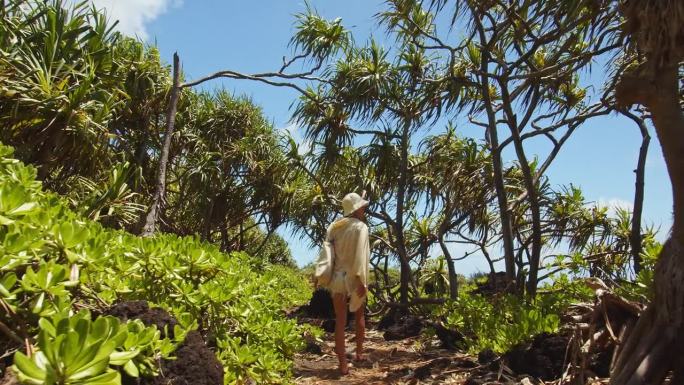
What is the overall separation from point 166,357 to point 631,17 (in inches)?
102

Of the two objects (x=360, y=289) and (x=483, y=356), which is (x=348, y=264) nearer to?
(x=360, y=289)

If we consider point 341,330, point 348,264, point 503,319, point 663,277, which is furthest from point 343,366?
point 663,277

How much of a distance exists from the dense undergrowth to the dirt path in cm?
85

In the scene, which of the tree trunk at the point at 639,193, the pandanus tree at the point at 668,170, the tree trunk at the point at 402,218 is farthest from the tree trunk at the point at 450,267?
the pandanus tree at the point at 668,170

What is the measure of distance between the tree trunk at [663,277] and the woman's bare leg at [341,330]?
214 centimetres

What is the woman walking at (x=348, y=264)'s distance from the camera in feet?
13.9

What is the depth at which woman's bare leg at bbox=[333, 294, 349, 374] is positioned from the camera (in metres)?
4.17

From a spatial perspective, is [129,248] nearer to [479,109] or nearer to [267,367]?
[267,367]

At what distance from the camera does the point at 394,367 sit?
4.50m

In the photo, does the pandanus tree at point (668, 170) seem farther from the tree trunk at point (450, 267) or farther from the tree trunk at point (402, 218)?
the tree trunk at point (402, 218)

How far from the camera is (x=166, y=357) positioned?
1833 mm

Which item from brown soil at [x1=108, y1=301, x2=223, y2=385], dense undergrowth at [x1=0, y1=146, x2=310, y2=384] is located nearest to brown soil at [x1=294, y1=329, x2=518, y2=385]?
dense undergrowth at [x1=0, y1=146, x2=310, y2=384]

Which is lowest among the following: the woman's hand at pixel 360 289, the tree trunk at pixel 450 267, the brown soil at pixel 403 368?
the brown soil at pixel 403 368

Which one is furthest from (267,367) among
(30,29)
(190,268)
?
(30,29)
